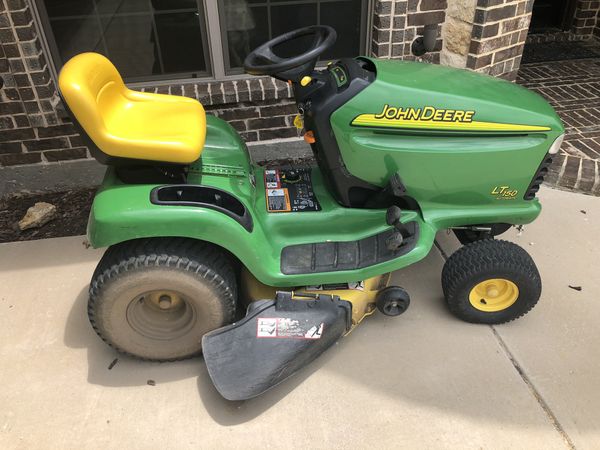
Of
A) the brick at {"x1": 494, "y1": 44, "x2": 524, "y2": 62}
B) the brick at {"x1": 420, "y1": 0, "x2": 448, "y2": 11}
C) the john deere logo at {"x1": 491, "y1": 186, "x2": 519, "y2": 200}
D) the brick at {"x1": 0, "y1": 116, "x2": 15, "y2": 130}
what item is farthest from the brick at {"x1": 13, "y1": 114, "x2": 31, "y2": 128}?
the brick at {"x1": 494, "y1": 44, "x2": 524, "y2": 62}

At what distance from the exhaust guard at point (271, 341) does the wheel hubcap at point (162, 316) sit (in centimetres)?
17

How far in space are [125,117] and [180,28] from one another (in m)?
1.47

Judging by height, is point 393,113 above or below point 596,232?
above

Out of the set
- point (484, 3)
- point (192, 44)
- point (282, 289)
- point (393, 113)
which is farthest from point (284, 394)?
point (484, 3)

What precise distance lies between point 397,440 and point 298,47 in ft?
8.88

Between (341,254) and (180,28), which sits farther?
(180,28)

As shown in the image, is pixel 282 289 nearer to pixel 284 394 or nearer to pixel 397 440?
pixel 284 394

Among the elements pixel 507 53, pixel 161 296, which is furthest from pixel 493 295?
pixel 507 53

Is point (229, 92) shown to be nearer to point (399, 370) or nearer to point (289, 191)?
point (289, 191)

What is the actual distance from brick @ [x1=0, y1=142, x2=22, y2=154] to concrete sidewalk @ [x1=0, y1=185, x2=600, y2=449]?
126 centimetres

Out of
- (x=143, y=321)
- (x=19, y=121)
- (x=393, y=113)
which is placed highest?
(x=393, y=113)

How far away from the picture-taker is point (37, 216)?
3293 millimetres

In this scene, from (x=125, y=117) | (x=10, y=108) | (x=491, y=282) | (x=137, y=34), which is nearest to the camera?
(x=125, y=117)

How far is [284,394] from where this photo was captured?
2.17m
